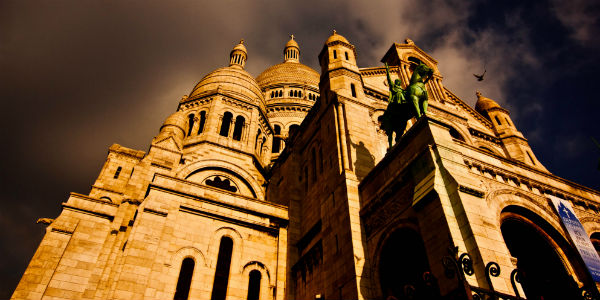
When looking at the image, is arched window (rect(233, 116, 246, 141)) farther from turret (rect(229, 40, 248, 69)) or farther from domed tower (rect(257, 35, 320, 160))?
turret (rect(229, 40, 248, 69))

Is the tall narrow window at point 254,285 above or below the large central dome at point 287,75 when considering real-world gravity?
below

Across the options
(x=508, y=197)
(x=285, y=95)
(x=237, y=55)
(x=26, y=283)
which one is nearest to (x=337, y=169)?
(x=508, y=197)

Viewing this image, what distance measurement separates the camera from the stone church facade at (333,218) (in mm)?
9516

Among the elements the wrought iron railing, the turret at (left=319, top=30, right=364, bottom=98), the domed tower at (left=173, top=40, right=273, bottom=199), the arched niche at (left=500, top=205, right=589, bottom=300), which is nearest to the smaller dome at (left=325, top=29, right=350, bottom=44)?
the turret at (left=319, top=30, right=364, bottom=98)

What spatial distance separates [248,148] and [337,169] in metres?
11.7

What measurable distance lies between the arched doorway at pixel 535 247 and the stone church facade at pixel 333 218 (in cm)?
4

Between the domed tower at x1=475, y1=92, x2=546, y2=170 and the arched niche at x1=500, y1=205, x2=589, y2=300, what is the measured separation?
1317 cm

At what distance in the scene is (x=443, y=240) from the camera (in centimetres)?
877

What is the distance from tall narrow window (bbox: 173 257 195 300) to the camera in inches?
536

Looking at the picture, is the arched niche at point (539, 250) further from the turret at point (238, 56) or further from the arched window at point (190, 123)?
the turret at point (238, 56)

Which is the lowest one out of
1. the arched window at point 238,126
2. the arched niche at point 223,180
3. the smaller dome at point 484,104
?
the arched niche at point 223,180

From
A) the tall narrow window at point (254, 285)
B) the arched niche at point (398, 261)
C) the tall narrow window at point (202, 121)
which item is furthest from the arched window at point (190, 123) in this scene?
the arched niche at point (398, 261)

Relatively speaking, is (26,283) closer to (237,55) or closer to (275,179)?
(275,179)

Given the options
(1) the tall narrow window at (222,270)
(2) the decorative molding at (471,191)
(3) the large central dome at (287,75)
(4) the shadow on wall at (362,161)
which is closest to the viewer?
(2) the decorative molding at (471,191)
